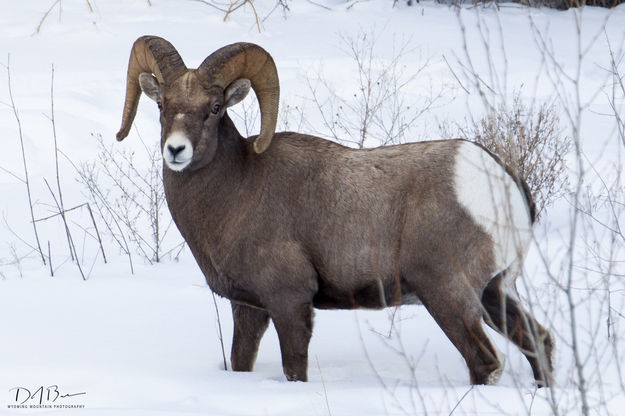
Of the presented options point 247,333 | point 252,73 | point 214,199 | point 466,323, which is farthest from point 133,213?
point 466,323

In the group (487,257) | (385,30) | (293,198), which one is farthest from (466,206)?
(385,30)

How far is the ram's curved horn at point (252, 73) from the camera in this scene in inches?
204

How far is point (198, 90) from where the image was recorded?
5121 millimetres

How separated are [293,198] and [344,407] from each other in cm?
131

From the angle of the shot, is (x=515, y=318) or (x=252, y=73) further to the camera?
(x=515, y=318)

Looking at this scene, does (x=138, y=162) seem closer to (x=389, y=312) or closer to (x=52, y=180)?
(x=52, y=180)

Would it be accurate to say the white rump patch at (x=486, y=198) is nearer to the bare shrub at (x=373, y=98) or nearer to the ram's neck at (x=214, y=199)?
the ram's neck at (x=214, y=199)

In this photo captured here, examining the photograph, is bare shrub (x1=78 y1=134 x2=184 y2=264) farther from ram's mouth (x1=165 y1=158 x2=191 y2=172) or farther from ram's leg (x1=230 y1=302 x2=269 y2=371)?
ram's mouth (x1=165 y1=158 x2=191 y2=172)

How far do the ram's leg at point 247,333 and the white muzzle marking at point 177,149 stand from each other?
3.80 feet

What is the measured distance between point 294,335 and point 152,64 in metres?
1.75

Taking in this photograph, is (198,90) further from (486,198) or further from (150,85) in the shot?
(486,198)

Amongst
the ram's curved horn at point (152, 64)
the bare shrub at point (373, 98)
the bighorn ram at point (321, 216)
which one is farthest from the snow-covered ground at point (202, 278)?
the ram's curved horn at point (152, 64)

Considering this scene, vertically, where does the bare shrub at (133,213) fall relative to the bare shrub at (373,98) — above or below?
below
